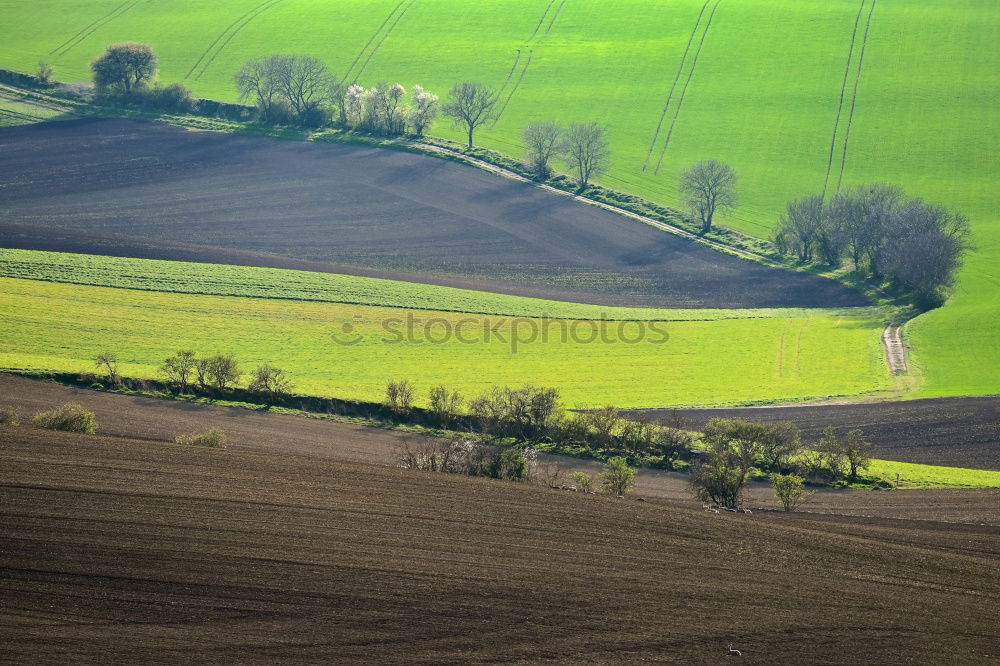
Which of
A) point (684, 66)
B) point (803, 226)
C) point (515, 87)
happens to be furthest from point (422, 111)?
point (803, 226)

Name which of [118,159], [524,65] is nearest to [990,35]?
[524,65]

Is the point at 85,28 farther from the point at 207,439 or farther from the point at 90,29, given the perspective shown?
the point at 207,439

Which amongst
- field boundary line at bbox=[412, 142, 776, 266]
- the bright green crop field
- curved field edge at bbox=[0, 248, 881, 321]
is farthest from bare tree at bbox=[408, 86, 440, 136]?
curved field edge at bbox=[0, 248, 881, 321]

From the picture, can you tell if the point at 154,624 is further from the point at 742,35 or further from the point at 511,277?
the point at 742,35

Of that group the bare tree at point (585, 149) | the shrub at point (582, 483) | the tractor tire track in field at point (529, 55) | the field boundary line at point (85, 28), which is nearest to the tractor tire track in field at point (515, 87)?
the tractor tire track in field at point (529, 55)

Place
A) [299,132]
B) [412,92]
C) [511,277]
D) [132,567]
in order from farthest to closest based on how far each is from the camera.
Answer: [412,92]
[299,132]
[511,277]
[132,567]

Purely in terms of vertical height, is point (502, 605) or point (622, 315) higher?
point (622, 315)

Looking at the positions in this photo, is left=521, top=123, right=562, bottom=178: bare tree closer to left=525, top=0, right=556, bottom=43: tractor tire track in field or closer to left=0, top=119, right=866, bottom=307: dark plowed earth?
left=0, top=119, right=866, bottom=307: dark plowed earth
